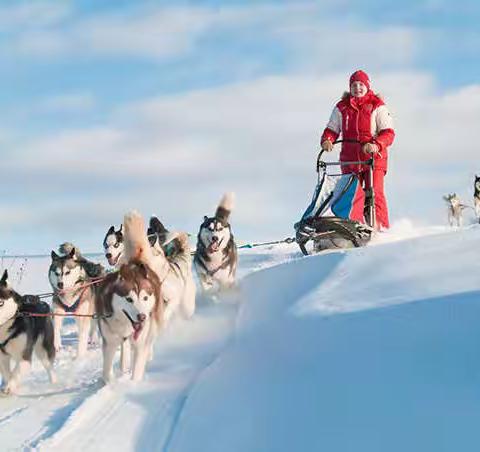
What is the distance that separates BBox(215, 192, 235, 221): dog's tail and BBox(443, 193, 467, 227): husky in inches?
377

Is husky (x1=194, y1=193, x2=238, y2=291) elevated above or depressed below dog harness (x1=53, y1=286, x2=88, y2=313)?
above

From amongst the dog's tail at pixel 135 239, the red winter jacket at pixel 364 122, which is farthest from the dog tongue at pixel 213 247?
the dog's tail at pixel 135 239

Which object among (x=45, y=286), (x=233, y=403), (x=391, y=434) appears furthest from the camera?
(x=45, y=286)

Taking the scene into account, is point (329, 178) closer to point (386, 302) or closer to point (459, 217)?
point (386, 302)

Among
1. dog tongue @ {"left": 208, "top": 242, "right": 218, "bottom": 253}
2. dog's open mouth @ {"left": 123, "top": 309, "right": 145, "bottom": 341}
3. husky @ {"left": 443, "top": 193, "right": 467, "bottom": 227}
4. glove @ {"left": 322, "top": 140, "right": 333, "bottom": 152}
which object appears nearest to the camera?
dog's open mouth @ {"left": 123, "top": 309, "right": 145, "bottom": 341}

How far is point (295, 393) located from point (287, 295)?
1158mm

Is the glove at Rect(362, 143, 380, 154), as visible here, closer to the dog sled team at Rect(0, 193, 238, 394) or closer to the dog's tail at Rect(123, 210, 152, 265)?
the dog sled team at Rect(0, 193, 238, 394)

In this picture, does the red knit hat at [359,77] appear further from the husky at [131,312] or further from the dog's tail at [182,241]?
the husky at [131,312]

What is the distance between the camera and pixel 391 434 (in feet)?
7.54

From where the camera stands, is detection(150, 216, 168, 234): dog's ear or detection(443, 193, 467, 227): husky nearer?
detection(150, 216, 168, 234): dog's ear

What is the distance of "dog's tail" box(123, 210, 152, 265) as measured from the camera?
4.57 metres

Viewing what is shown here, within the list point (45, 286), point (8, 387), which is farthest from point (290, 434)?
point (45, 286)

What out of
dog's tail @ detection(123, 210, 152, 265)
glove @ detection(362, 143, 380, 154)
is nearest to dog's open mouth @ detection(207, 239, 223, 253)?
glove @ detection(362, 143, 380, 154)

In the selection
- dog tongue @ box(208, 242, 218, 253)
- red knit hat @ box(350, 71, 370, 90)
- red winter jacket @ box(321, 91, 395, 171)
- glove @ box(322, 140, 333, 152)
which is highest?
red knit hat @ box(350, 71, 370, 90)
